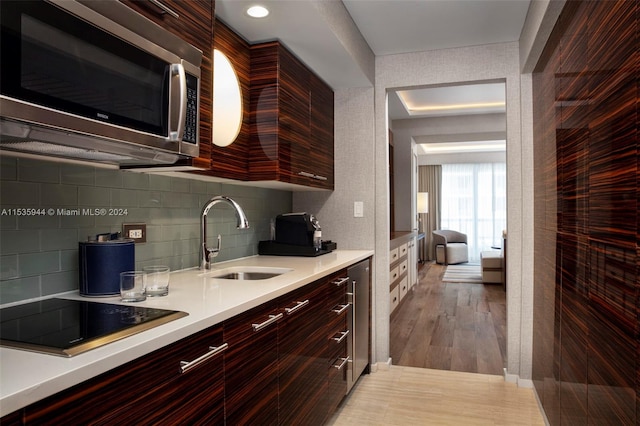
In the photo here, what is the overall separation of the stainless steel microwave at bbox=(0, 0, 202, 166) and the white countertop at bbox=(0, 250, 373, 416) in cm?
49

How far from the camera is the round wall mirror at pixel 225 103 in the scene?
2.29 meters

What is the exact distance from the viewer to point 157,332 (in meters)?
1.11

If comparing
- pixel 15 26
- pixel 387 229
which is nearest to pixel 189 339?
pixel 15 26

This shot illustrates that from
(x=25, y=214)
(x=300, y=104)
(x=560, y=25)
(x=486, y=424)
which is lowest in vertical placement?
(x=486, y=424)

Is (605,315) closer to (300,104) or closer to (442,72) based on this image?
(300,104)

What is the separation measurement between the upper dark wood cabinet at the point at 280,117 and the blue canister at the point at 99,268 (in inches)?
39.8

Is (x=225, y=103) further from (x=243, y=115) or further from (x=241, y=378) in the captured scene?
(x=241, y=378)

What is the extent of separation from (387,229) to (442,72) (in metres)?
1.20

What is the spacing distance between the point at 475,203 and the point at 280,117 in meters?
8.94

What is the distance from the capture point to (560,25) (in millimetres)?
2104

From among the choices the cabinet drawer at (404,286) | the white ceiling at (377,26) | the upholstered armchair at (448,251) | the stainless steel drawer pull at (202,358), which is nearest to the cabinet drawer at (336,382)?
the stainless steel drawer pull at (202,358)

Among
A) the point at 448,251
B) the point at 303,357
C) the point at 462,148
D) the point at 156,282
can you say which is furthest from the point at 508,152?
the point at 462,148

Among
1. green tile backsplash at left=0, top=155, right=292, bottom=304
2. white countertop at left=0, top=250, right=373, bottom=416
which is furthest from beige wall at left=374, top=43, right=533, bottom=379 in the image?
green tile backsplash at left=0, top=155, right=292, bottom=304

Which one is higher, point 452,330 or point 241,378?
point 241,378
